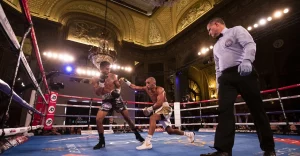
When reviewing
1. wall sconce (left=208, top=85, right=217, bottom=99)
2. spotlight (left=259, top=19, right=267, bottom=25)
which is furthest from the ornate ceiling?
wall sconce (left=208, top=85, right=217, bottom=99)

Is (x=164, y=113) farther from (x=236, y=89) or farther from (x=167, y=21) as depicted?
(x=167, y=21)

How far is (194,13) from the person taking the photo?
35.4 ft

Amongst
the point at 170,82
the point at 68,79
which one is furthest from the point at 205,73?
the point at 68,79

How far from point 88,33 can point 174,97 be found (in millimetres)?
7742

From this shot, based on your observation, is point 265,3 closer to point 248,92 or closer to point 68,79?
point 248,92

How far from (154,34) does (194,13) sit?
3619mm

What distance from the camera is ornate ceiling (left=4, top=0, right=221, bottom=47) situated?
10.4 meters

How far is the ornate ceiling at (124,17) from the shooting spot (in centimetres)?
1035

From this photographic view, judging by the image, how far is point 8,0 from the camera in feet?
27.5

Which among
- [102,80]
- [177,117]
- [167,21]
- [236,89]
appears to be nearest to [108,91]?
[102,80]

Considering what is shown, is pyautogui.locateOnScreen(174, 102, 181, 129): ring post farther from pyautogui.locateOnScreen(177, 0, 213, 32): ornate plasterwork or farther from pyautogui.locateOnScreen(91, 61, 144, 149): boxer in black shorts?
pyautogui.locateOnScreen(177, 0, 213, 32): ornate plasterwork

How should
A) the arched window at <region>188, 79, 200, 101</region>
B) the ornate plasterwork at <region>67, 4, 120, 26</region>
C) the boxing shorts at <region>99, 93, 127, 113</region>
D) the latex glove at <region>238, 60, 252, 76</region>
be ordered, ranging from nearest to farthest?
1. the latex glove at <region>238, 60, 252, 76</region>
2. the boxing shorts at <region>99, 93, 127, 113</region>
3. the ornate plasterwork at <region>67, 4, 120, 26</region>
4. the arched window at <region>188, 79, 200, 101</region>

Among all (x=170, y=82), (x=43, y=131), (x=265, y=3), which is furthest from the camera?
(x=170, y=82)

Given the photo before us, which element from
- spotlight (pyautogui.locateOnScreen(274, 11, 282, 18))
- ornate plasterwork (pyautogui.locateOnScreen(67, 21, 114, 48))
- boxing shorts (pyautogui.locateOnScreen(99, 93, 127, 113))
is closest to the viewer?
boxing shorts (pyautogui.locateOnScreen(99, 93, 127, 113))
